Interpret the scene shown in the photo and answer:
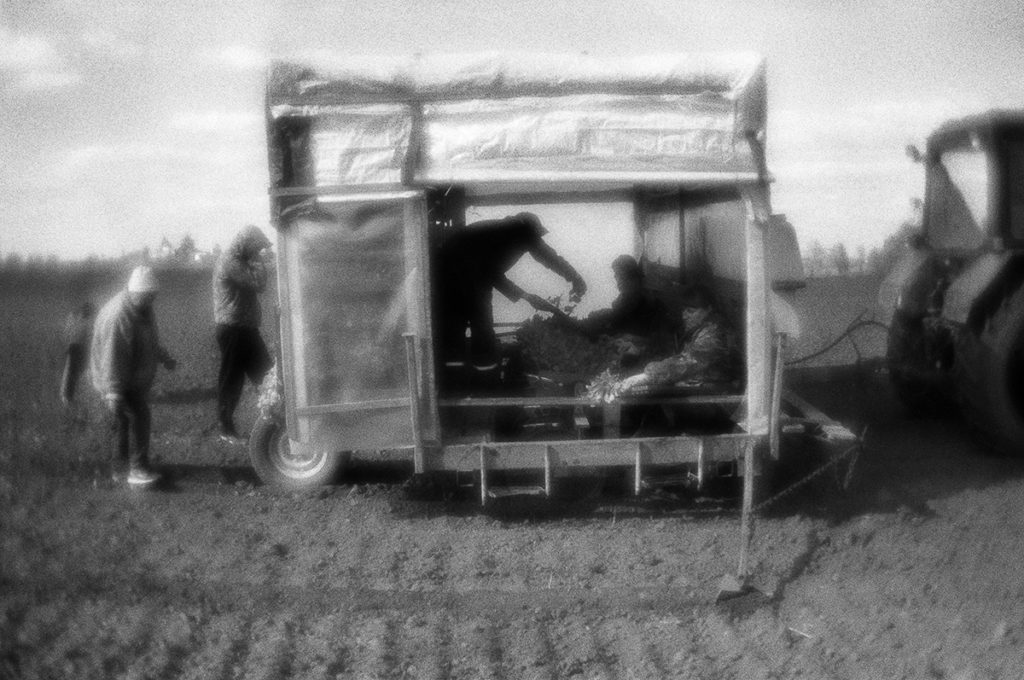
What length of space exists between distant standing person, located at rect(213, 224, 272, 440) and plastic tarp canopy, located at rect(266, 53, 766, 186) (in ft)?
8.85

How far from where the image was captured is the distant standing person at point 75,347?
8.59 metres

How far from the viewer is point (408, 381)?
6.01 metres

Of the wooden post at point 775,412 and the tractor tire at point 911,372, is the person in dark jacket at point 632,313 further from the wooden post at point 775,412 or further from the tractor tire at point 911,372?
the tractor tire at point 911,372

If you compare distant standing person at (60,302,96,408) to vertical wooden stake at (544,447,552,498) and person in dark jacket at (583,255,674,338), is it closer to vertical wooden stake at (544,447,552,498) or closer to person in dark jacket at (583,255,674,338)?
person in dark jacket at (583,255,674,338)

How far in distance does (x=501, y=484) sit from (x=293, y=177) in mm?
2458

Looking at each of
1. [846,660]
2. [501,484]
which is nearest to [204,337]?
[501,484]

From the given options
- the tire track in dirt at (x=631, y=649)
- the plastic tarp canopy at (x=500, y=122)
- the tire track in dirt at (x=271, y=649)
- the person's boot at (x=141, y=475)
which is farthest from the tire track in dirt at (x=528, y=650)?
the person's boot at (x=141, y=475)

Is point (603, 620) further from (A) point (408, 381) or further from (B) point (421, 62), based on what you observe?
(B) point (421, 62)

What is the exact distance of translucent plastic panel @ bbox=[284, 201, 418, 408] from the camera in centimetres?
594

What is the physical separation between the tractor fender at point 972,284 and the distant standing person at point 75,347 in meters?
6.82

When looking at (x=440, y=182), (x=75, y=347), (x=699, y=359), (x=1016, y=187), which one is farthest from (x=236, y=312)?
(x=1016, y=187)

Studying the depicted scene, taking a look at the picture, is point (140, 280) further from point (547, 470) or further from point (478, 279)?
point (547, 470)

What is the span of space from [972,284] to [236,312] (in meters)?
5.64

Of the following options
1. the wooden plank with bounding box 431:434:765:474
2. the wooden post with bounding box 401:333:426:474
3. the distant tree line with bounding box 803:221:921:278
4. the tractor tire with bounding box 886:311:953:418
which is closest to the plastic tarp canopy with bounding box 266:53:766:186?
the wooden post with bounding box 401:333:426:474
